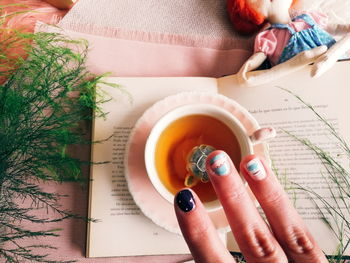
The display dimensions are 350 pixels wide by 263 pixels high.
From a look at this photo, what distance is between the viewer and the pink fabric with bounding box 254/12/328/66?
2.35ft

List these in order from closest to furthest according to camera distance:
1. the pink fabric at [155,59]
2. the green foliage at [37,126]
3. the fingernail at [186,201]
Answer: the fingernail at [186,201] → the green foliage at [37,126] → the pink fabric at [155,59]

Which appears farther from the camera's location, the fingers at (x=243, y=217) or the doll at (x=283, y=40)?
the doll at (x=283, y=40)

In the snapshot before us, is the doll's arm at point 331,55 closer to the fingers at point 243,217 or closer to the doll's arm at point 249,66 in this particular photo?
the doll's arm at point 249,66

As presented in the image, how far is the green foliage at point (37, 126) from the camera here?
2.09 ft

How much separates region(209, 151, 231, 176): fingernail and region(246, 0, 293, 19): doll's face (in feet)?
1.15

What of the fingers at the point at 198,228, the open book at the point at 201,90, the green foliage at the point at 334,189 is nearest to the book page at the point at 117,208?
the open book at the point at 201,90

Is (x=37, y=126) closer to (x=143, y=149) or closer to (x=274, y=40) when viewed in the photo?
(x=143, y=149)

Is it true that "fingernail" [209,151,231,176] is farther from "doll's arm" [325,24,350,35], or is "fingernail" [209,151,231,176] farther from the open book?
"doll's arm" [325,24,350,35]

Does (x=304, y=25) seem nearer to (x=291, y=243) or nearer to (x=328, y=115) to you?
(x=328, y=115)

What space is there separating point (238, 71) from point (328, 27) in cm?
20

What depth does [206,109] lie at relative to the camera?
0.64 metres

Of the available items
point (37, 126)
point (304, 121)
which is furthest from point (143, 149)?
point (304, 121)

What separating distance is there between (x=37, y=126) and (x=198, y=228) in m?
0.36

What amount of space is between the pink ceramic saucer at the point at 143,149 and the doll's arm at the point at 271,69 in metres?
0.07
